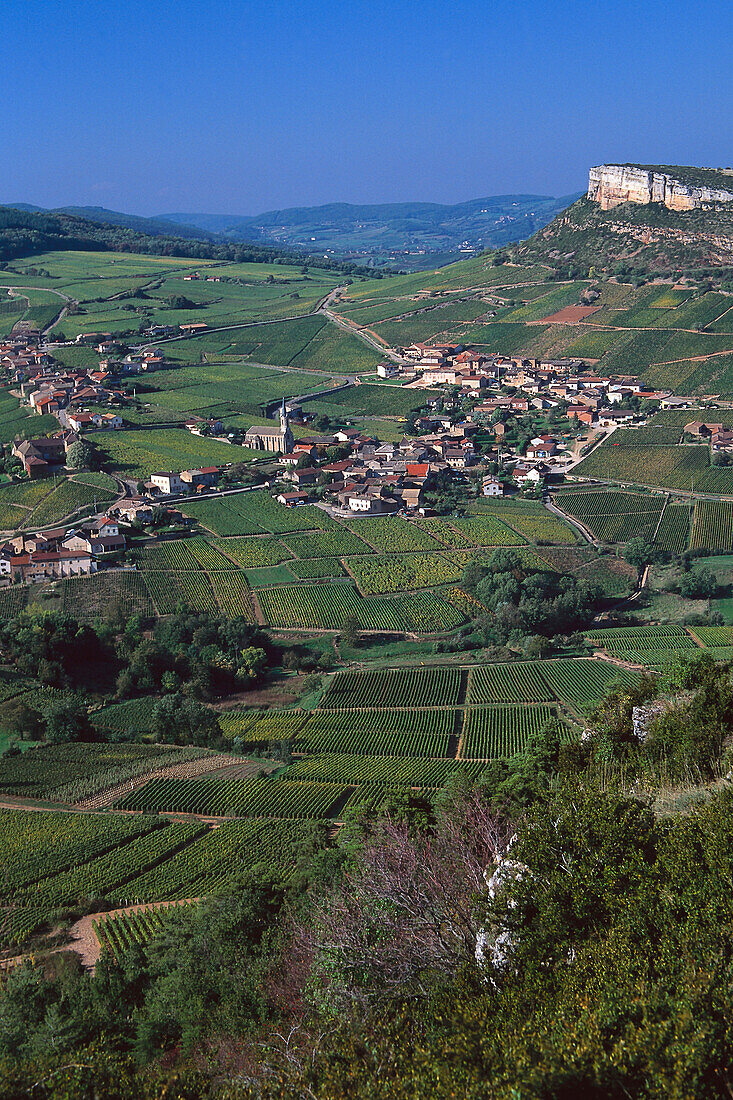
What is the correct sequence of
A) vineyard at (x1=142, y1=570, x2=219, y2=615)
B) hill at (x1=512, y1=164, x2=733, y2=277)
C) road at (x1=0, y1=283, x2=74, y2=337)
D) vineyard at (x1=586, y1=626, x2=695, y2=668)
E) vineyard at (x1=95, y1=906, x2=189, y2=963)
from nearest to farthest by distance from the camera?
vineyard at (x1=95, y1=906, x2=189, y2=963) → vineyard at (x1=586, y1=626, x2=695, y2=668) → vineyard at (x1=142, y1=570, x2=219, y2=615) → hill at (x1=512, y1=164, x2=733, y2=277) → road at (x1=0, y1=283, x2=74, y2=337)

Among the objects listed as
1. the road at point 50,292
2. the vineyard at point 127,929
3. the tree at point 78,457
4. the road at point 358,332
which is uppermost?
the road at point 50,292

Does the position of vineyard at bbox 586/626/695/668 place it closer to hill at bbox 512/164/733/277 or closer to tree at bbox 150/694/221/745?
tree at bbox 150/694/221/745

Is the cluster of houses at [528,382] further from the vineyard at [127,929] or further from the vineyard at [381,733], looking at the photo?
the vineyard at [127,929]

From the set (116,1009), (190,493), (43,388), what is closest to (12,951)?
(116,1009)

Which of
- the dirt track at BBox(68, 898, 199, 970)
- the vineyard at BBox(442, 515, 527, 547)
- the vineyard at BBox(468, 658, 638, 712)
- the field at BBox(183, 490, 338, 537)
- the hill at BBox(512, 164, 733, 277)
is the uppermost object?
the hill at BBox(512, 164, 733, 277)

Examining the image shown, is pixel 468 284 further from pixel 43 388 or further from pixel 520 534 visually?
pixel 520 534

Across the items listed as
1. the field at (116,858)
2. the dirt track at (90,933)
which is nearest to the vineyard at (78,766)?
the field at (116,858)

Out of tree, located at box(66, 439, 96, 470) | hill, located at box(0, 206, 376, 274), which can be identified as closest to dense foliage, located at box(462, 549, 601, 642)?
tree, located at box(66, 439, 96, 470)

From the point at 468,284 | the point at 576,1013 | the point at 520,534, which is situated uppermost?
the point at 468,284

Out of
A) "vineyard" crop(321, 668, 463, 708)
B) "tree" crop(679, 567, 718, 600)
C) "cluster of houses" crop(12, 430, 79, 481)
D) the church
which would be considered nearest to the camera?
"vineyard" crop(321, 668, 463, 708)
